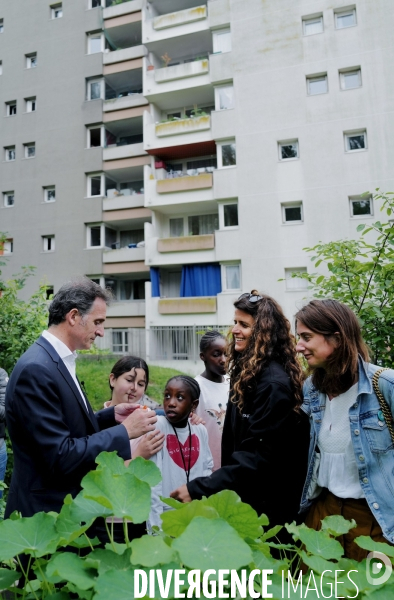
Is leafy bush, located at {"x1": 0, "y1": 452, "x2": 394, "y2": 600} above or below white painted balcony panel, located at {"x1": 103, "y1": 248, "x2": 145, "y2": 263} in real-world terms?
below

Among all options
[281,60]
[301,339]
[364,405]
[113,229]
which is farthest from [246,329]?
[113,229]

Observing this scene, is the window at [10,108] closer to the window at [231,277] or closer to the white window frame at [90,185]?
the white window frame at [90,185]

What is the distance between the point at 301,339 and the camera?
2160 millimetres

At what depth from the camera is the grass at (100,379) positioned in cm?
1116

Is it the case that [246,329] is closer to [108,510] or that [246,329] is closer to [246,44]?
[108,510]

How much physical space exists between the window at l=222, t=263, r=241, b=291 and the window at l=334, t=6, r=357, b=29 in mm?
10225

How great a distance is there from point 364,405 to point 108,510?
1.64 metres

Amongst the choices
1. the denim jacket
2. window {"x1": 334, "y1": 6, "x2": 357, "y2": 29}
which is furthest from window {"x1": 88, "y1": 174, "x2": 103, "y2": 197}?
the denim jacket

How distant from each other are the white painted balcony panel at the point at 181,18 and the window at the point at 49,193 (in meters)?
9.09

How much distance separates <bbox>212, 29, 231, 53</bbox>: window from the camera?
17906 mm

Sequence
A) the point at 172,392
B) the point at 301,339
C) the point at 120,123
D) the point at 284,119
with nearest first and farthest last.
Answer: the point at 301,339 < the point at 172,392 < the point at 284,119 < the point at 120,123

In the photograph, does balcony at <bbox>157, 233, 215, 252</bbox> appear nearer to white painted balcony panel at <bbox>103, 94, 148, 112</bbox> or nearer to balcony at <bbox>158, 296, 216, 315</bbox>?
balcony at <bbox>158, 296, 216, 315</bbox>

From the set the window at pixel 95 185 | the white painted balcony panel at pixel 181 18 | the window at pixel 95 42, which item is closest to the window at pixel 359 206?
the white painted balcony panel at pixel 181 18

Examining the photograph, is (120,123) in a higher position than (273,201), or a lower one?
higher
